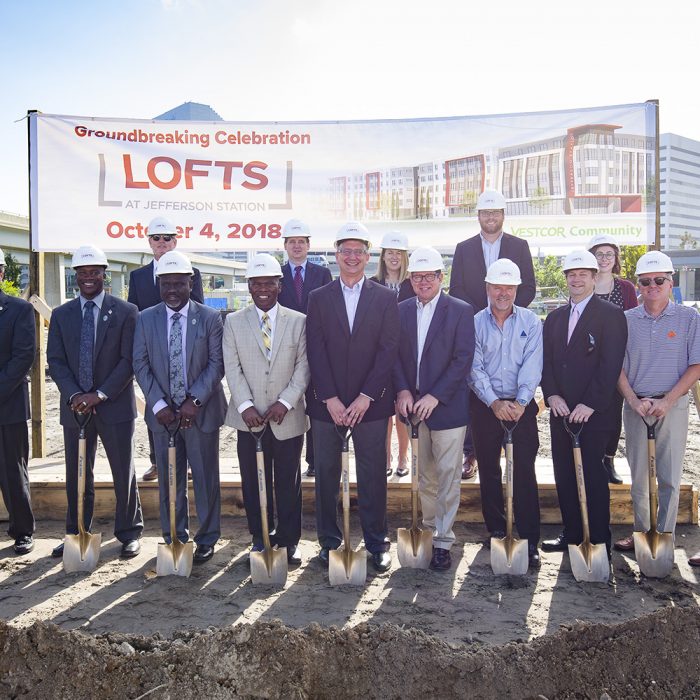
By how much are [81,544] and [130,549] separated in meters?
0.40

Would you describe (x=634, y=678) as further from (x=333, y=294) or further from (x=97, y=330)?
(x=97, y=330)

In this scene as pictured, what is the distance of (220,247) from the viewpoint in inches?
277

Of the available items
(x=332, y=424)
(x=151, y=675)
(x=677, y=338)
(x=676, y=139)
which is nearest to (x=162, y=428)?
(x=332, y=424)

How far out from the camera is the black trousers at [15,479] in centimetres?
519

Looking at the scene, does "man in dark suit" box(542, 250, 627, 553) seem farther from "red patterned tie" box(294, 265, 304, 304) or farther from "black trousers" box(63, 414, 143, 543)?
"black trousers" box(63, 414, 143, 543)

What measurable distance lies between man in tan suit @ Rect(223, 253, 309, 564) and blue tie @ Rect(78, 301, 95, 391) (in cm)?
109

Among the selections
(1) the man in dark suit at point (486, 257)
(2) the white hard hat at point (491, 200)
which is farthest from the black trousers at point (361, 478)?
(2) the white hard hat at point (491, 200)

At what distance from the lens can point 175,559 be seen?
15.1 feet

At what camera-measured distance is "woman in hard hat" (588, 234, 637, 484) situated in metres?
5.54

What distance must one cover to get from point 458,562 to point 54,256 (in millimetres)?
37070

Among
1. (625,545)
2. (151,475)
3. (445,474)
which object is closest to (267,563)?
(445,474)

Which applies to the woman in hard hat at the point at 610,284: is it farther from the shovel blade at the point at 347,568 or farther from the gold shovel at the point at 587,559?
the shovel blade at the point at 347,568

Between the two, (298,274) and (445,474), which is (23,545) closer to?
(298,274)

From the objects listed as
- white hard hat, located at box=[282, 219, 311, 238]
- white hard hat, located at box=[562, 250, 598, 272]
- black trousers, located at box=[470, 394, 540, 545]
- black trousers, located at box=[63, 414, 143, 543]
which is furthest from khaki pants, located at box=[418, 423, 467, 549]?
black trousers, located at box=[63, 414, 143, 543]
